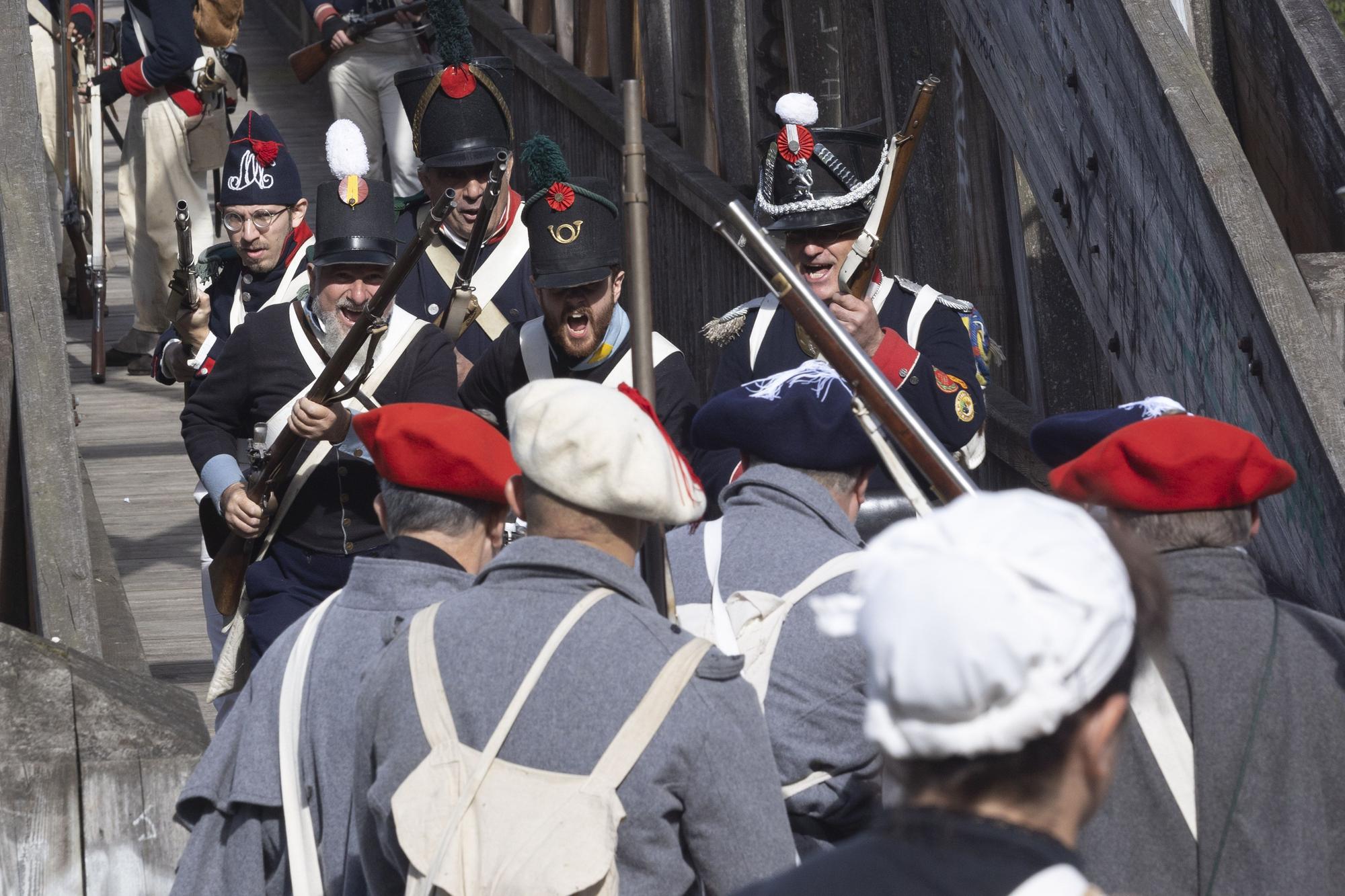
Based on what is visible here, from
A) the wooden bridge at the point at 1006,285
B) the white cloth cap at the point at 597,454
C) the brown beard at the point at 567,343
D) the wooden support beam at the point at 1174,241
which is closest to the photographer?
the white cloth cap at the point at 597,454

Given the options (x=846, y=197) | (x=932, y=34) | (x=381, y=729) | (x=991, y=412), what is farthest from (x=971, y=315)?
(x=381, y=729)

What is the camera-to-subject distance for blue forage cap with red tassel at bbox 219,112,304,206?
19.9ft

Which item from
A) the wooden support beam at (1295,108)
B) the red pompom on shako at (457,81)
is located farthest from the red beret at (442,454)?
the red pompom on shako at (457,81)

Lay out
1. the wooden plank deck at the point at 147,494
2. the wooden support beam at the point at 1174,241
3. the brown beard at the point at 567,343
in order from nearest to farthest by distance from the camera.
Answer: the wooden support beam at the point at 1174,241 → the brown beard at the point at 567,343 → the wooden plank deck at the point at 147,494

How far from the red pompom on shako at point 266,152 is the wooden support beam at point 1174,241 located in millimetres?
2331

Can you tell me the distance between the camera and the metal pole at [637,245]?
3.13 metres

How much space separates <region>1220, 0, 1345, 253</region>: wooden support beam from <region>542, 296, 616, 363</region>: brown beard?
5.70 ft

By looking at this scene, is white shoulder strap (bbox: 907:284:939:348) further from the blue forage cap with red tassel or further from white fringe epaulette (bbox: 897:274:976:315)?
the blue forage cap with red tassel

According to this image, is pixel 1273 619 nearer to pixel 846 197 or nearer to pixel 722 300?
pixel 846 197

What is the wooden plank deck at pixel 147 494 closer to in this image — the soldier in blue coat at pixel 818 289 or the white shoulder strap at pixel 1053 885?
the soldier in blue coat at pixel 818 289

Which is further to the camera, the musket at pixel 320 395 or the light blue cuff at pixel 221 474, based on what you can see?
the light blue cuff at pixel 221 474

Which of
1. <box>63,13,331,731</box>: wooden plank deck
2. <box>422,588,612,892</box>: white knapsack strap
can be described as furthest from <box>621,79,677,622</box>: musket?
<box>63,13,331,731</box>: wooden plank deck

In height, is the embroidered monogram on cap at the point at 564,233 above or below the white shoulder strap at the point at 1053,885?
above

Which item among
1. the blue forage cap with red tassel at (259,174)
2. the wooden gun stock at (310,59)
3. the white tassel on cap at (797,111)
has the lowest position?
the blue forage cap with red tassel at (259,174)
